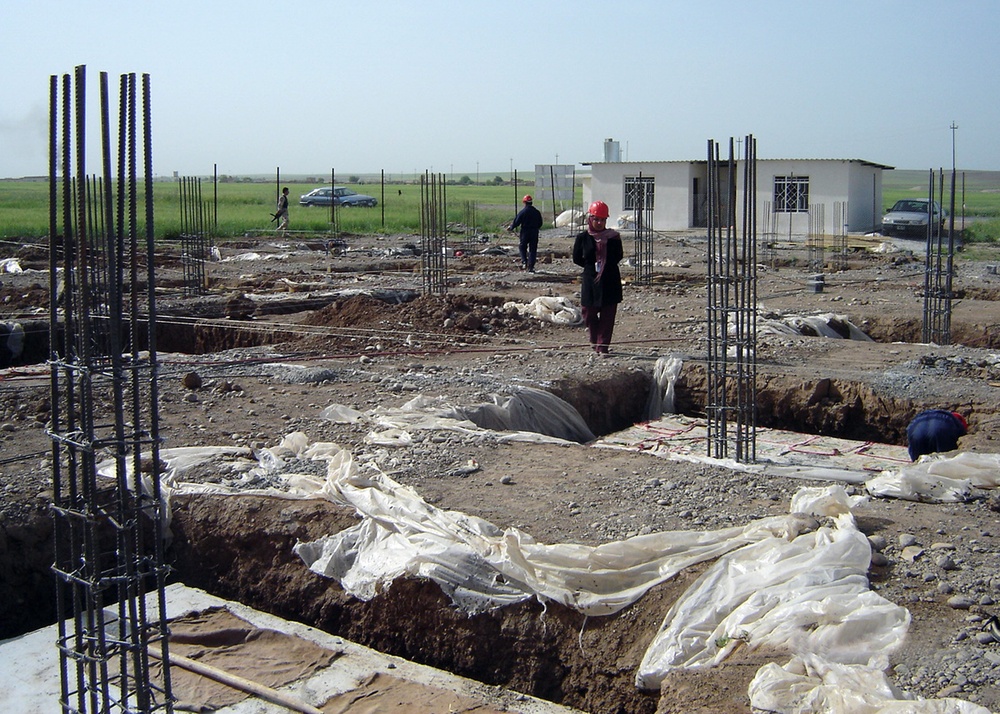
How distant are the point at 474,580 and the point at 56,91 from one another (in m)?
2.93

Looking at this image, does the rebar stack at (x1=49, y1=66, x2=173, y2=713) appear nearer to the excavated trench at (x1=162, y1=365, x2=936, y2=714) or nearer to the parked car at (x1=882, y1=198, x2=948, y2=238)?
the excavated trench at (x1=162, y1=365, x2=936, y2=714)

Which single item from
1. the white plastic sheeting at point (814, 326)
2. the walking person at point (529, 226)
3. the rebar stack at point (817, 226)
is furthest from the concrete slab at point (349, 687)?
the rebar stack at point (817, 226)

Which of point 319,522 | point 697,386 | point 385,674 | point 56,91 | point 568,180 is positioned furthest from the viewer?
point 568,180

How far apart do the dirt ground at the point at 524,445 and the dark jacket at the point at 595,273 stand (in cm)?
63

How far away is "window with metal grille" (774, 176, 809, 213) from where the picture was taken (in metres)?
28.8

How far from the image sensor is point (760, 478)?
6109 mm

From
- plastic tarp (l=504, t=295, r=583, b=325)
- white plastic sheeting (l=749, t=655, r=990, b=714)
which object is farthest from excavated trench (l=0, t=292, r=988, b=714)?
plastic tarp (l=504, t=295, r=583, b=325)

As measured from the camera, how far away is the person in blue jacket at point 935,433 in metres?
6.86

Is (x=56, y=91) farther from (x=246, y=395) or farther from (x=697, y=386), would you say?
(x=697, y=386)

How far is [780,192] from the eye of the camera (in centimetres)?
2942

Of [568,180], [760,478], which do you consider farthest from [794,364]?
[568,180]

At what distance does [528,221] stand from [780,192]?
48.1 ft

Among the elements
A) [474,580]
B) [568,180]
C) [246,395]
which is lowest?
[474,580]

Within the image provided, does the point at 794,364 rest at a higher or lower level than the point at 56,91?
lower
